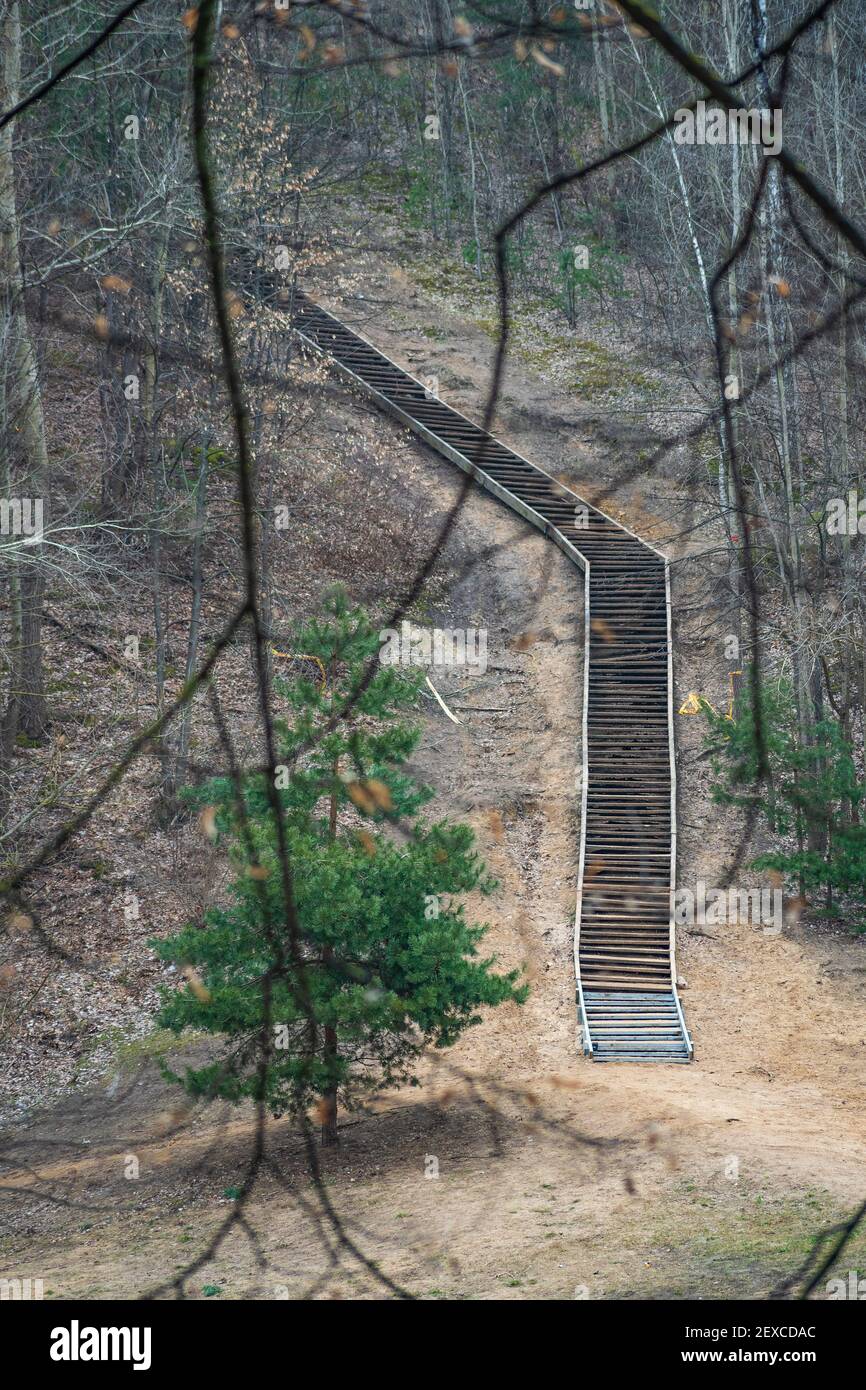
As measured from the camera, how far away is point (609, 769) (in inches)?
725

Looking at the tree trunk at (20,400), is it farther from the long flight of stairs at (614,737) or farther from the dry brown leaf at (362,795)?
the long flight of stairs at (614,737)

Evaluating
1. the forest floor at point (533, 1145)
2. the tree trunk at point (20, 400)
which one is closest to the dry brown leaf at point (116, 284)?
the tree trunk at point (20, 400)

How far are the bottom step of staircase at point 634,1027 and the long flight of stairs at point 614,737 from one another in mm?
14

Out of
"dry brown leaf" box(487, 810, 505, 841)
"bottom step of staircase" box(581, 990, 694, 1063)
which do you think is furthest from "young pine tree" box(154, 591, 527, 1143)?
"dry brown leaf" box(487, 810, 505, 841)

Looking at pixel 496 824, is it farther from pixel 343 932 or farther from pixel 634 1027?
pixel 343 932

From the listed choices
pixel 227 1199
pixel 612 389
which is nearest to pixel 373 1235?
pixel 227 1199

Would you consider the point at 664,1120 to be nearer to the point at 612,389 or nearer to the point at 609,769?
the point at 609,769

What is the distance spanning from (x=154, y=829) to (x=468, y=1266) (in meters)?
8.71

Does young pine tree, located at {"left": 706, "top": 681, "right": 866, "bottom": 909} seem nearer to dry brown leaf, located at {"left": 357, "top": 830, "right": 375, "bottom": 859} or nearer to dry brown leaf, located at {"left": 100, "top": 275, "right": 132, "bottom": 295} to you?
dry brown leaf, located at {"left": 357, "top": 830, "right": 375, "bottom": 859}

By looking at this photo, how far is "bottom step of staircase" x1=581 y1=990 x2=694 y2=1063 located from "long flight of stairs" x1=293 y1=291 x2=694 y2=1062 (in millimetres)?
14

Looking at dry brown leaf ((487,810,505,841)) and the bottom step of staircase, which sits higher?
dry brown leaf ((487,810,505,841))

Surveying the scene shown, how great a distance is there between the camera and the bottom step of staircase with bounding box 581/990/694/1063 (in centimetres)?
1359

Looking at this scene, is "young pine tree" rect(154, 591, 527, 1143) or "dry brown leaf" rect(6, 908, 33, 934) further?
"dry brown leaf" rect(6, 908, 33, 934)

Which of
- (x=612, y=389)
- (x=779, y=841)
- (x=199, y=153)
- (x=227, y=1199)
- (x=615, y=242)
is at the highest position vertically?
(x=615, y=242)
